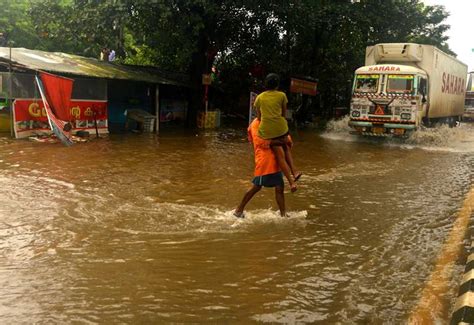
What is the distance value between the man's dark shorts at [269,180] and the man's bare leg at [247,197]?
0.22 feet

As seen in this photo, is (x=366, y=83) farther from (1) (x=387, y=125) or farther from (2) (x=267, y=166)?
(2) (x=267, y=166)

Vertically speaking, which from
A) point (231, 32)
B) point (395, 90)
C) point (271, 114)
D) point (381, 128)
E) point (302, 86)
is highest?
point (231, 32)

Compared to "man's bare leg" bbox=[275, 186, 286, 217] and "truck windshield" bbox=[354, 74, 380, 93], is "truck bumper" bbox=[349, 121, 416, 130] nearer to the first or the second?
"truck windshield" bbox=[354, 74, 380, 93]

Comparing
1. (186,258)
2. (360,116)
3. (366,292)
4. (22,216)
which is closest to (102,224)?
(22,216)

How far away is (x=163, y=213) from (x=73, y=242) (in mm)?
1473

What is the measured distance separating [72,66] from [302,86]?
34.3ft

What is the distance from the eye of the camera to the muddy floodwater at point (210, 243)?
362cm

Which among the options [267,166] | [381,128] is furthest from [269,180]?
[381,128]

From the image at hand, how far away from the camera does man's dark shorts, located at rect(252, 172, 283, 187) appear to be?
579cm

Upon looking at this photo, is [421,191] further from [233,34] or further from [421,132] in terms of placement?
[233,34]

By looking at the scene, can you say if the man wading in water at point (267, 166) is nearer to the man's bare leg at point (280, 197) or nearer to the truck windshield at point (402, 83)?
the man's bare leg at point (280, 197)

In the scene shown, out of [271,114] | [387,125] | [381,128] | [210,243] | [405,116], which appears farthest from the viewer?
[381,128]

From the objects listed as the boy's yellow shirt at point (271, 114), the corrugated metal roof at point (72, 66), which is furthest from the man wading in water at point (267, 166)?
the corrugated metal roof at point (72, 66)

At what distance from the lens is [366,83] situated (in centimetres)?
1611
